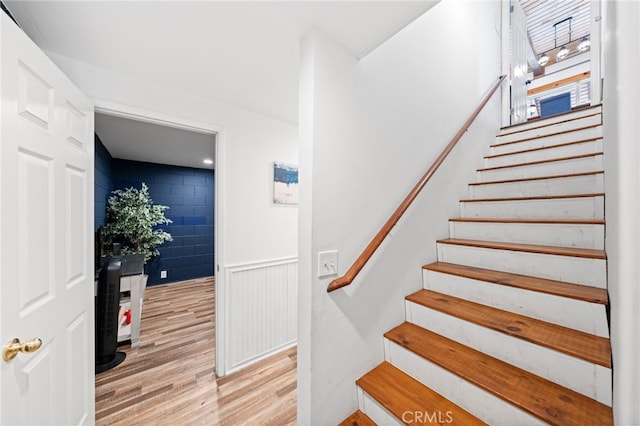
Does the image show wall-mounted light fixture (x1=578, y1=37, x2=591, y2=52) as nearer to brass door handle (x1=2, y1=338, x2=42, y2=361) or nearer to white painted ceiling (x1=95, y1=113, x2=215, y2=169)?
white painted ceiling (x1=95, y1=113, x2=215, y2=169)

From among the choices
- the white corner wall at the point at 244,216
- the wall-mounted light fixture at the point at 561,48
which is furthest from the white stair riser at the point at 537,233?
the wall-mounted light fixture at the point at 561,48

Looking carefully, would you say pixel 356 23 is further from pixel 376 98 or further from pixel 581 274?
pixel 581 274

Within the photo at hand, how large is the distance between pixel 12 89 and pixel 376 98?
160 cm

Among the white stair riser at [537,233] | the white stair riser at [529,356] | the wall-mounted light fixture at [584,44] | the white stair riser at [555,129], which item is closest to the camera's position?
the white stair riser at [529,356]

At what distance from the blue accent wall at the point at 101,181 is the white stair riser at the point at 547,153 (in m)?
4.70

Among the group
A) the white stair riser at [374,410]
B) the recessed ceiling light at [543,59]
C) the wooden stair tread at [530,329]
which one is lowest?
the white stair riser at [374,410]

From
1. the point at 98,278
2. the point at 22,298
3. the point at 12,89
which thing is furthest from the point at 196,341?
the point at 12,89

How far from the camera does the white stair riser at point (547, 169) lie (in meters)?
1.82

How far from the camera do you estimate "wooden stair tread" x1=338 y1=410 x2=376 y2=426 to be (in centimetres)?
125

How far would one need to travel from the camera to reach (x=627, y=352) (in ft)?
1.41

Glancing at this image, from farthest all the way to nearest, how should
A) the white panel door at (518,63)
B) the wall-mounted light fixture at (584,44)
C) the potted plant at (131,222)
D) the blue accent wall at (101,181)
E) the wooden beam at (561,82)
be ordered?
the wooden beam at (561,82), the wall-mounted light fixture at (584,44), the potted plant at (131,222), the white panel door at (518,63), the blue accent wall at (101,181)

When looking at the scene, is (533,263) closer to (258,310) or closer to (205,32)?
(258,310)

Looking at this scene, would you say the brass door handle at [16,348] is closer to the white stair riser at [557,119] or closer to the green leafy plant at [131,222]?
the green leafy plant at [131,222]

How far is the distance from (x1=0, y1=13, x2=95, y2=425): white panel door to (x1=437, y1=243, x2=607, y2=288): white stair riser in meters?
2.30
